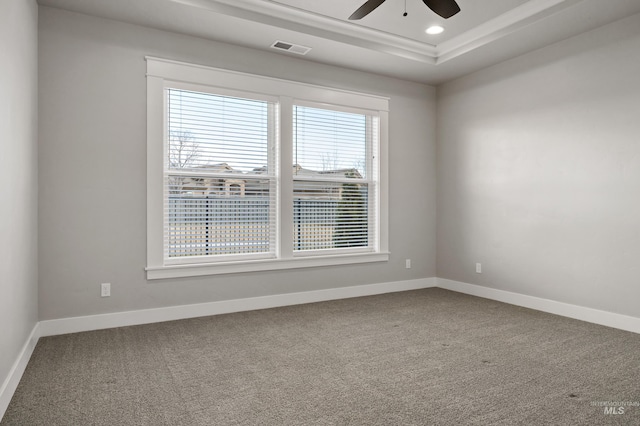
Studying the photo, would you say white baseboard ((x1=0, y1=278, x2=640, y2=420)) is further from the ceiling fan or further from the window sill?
the ceiling fan

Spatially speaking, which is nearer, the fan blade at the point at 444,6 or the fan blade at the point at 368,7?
the fan blade at the point at 444,6

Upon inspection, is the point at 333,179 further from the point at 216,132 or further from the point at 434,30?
the point at 434,30

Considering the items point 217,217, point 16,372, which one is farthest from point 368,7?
point 16,372

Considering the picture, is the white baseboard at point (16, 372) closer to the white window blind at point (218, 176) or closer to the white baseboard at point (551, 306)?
the white window blind at point (218, 176)

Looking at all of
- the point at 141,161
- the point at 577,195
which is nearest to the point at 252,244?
the point at 141,161

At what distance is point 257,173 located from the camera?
435 centimetres

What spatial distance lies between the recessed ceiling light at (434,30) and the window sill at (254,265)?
8.62 ft

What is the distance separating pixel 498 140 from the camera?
477cm

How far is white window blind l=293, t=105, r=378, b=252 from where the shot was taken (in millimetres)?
4645

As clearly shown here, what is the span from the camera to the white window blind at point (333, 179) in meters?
4.64

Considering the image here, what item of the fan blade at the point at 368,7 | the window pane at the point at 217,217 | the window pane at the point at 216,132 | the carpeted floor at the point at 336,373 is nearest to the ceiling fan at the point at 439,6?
the fan blade at the point at 368,7

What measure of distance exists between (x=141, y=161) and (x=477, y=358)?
333 centimetres

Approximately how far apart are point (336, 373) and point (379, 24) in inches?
131

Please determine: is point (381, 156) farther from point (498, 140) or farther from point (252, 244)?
point (252, 244)
